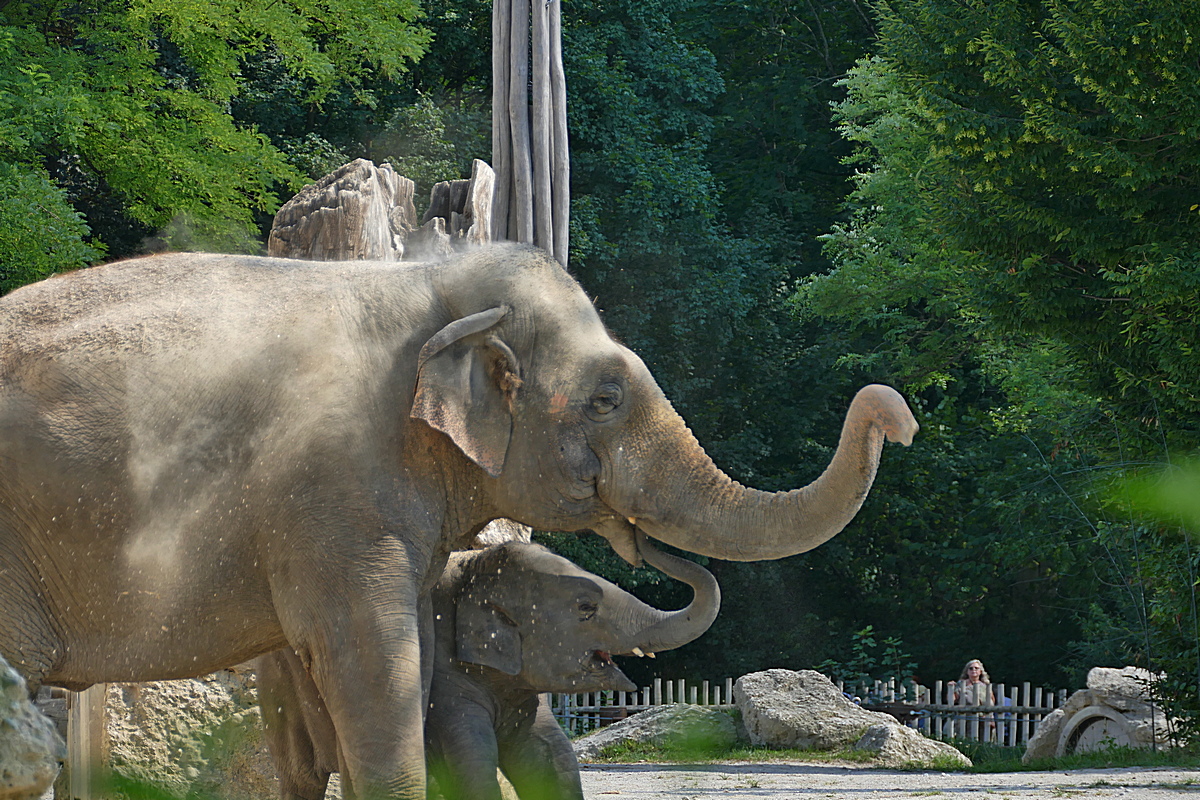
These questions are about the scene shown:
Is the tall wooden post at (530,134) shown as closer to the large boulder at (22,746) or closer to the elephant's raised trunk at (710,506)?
the elephant's raised trunk at (710,506)

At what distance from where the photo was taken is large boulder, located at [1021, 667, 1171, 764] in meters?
14.1

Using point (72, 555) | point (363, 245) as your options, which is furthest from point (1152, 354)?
point (72, 555)

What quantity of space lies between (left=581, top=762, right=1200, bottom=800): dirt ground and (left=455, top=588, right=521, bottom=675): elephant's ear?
7.52 ft

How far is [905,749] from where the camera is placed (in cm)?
1430

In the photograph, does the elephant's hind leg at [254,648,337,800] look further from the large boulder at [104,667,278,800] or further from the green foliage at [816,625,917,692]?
the green foliage at [816,625,917,692]

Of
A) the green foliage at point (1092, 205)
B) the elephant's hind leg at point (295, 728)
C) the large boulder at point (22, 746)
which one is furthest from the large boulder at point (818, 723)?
the large boulder at point (22, 746)

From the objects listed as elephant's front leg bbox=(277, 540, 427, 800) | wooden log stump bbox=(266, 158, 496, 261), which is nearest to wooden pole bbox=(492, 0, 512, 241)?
wooden log stump bbox=(266, 158, 496, 261)

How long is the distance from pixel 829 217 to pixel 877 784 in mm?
18620

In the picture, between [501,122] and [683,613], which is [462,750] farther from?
[501,122]

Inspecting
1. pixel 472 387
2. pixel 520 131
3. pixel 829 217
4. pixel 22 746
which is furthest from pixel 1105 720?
pixel 829 217

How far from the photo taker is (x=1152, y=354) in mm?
13258

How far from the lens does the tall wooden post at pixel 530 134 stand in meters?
10.1

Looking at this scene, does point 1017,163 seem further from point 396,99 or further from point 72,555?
point 396,99

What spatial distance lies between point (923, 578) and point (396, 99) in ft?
40.3
